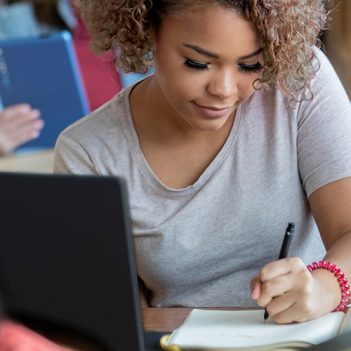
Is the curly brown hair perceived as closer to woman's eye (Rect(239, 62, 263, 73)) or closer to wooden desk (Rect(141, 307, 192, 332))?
woman's eye (Rect(239, 62, 263, 73))

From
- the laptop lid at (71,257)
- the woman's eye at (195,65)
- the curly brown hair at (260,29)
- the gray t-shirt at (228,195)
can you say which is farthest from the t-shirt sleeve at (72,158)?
the laptop lid at (71,257)

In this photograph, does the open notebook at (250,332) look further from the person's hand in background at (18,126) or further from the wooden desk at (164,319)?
the person's hand in background at (18,126)

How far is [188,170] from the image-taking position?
142 cm

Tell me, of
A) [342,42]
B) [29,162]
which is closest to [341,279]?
[29,162]

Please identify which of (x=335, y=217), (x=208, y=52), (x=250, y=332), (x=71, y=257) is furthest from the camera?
(x=335, y=217)

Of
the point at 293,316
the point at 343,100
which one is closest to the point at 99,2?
the point at 343,100

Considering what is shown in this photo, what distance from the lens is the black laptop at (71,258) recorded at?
0.77 metres

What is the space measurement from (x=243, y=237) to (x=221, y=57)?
1.14 ft

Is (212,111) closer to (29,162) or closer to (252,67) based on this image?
(252,67)

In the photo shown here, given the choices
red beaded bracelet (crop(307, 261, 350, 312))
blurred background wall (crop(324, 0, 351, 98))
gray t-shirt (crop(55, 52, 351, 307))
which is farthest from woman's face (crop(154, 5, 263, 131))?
blurred background wall (crop(324, 0, 351, 98))

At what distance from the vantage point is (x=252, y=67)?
4.05 ft

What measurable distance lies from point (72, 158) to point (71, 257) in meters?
0.61

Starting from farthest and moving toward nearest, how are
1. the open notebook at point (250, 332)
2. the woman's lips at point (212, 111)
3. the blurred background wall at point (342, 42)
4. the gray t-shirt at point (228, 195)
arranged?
the blurred background wall at point (342, 42), the gray t-shirt at point (228, 195), the woman's lips at point (212, 111), the open notebook at point (250, 332)

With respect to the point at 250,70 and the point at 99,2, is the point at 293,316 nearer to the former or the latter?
the point at 250,70
